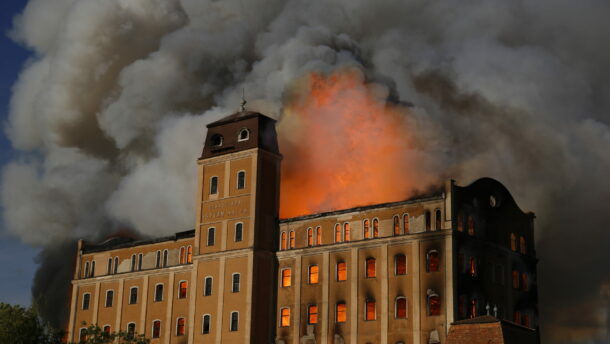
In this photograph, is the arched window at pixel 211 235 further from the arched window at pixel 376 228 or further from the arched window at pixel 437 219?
the arched window at pixel 437 219

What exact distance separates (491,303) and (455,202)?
8.07 meters

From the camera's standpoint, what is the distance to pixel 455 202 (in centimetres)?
6084

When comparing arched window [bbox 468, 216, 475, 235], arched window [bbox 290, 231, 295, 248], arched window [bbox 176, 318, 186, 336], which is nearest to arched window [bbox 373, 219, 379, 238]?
arched window [bbox 468, 216, 475, 235]

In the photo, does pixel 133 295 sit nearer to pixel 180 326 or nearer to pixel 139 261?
pixel 139 261

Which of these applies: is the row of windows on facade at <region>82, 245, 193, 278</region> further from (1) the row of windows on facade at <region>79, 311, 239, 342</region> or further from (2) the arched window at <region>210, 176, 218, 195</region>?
(2) the arched window at <region>210, 176, 218, 195</region>

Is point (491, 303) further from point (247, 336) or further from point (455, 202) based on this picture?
point (247, 336)

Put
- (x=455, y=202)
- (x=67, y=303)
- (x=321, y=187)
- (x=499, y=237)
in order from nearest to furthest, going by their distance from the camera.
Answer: (x=455, y=202) < (x=499, y=237) < (x=321, y=187) < (x=67, y=303)

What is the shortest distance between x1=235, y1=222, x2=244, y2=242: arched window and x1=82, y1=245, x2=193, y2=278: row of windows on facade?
6445 mm

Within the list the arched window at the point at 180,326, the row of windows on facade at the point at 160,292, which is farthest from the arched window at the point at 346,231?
the arched window at the point at 180,326

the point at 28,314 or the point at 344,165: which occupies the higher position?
the point at 344,165

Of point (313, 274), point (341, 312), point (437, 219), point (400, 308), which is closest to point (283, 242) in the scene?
point (313, 274)

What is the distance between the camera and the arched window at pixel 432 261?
60469 millimetres

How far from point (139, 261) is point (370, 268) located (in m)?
24.6

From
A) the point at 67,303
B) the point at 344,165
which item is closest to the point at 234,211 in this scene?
the point at 344,165
